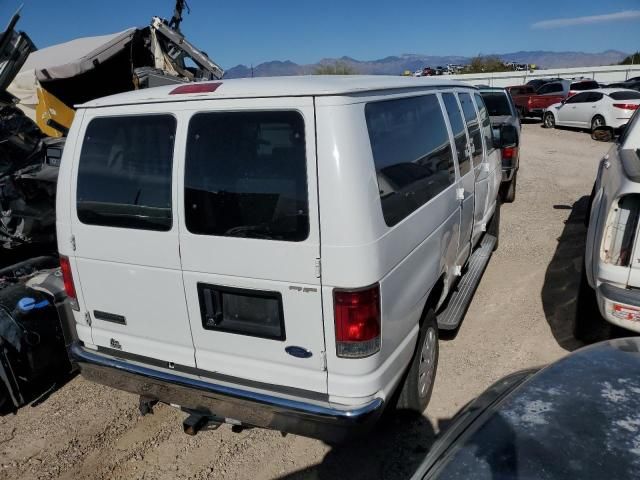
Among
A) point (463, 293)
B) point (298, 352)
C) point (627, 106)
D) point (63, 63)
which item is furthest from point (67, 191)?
point (627, 106)

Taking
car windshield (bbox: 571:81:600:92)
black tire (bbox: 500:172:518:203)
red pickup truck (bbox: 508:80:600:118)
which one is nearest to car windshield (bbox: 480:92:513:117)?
black tire (bbox: 500:172:518:203)

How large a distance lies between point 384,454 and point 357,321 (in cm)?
124

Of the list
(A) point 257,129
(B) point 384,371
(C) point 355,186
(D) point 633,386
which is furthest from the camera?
(B) point 384,371

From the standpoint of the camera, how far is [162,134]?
256 centimetres

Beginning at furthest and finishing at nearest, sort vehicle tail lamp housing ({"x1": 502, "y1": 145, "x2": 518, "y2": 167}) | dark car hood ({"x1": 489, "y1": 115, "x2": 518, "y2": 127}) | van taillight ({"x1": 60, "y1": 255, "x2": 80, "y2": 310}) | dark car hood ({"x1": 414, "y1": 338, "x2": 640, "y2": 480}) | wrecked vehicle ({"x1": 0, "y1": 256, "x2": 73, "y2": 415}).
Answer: dark car hood ({"x1": 489, "y1": 115, "x2": 518, "y2": 127})
vehicle tail lamp housing ({"x1": 502, "y1": 145, "x2": 518, "y2": 167})
wrecked vehicle ({"x1": 0, "y1": 256, "x2": 73, "y2": 415})
van taillight ({"x1": 60, "y1": 255, "x2": 80, "y2": 310})
dark car hood ({"x1": 414, "y1": 338, "x2": 640, "y2": 480})

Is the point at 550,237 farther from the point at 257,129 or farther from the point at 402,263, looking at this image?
the point at 257,129

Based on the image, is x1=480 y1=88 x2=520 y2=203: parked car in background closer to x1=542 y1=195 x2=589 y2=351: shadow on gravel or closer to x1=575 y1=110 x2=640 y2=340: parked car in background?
x1=542 y1=195 x2=589 y2=351: shadow on gravel

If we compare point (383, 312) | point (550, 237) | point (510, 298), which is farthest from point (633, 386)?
point (550, 237)

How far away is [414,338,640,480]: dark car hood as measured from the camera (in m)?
1.50

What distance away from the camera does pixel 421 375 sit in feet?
10.8

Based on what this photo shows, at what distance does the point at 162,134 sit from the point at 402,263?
1.44 m

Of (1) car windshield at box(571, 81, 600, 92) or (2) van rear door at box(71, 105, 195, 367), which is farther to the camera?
(1) car windshield at box(571, 81, 600, 92)

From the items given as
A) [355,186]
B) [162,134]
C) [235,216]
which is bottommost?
[235,216]

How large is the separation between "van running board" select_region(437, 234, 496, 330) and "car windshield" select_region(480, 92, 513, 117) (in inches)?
200
